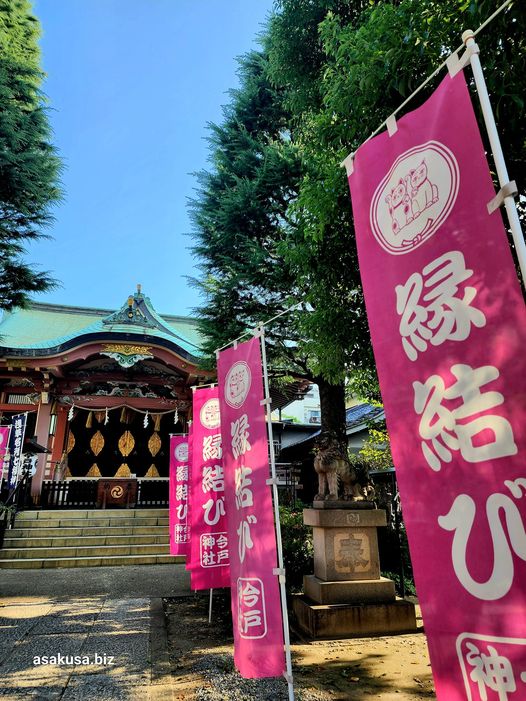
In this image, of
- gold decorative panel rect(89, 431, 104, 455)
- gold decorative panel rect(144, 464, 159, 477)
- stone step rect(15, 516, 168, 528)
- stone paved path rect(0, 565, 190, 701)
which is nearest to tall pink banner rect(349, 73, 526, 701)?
stone paved path rect(0, 565, 190, 701)

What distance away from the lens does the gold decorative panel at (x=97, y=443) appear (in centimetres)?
1498

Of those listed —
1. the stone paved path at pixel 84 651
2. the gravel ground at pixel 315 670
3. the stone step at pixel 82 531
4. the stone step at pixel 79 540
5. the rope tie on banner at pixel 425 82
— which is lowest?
the gravel ground at pixel 315 670

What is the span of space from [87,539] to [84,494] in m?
2.58

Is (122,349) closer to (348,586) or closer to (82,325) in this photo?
(82,325)

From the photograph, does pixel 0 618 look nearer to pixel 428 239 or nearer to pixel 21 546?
pixel 21 546

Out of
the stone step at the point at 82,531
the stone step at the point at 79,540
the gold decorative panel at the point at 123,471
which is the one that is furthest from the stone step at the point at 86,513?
the gold decorative panel at the point at 123,471

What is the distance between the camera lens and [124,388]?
1466 centimetres

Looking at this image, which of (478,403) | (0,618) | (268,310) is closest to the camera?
(478,403)

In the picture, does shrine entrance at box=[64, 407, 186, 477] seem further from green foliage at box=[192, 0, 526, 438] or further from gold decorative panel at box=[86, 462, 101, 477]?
green foliage at box=[192, 0, 526, 438]

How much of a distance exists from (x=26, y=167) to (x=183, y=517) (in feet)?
28.3

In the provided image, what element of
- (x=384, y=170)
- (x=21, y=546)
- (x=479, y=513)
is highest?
(x=384, y=170)

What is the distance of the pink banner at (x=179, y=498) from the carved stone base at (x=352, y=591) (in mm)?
2842

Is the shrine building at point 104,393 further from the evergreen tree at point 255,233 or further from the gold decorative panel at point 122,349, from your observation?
the evergreen tree at point 255,233

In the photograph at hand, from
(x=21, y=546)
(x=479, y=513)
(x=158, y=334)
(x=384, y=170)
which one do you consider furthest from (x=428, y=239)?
(x=158, y=334)
